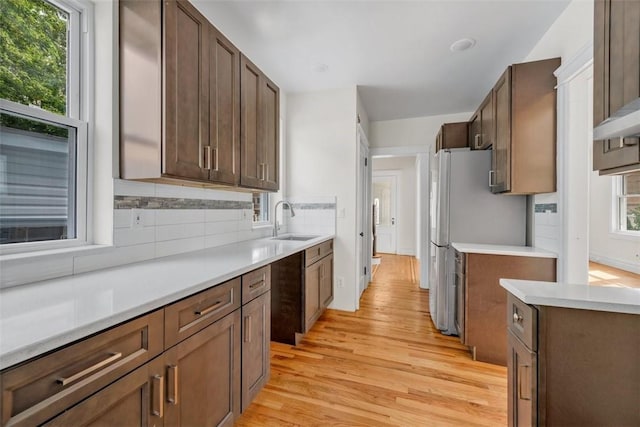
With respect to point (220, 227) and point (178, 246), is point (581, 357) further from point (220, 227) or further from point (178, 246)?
point (220, 227)

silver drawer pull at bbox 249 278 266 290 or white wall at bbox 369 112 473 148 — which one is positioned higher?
white wall at bbox 369 112 473 148

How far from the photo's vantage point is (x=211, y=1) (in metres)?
1.89

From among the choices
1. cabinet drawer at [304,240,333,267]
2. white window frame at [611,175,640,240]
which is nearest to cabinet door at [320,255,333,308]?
cabinet drawer at [304,240,333,267]

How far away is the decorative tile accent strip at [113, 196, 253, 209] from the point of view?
152cm

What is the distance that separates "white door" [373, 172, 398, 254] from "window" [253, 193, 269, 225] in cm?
453

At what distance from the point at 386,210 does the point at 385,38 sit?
5591 millimetres

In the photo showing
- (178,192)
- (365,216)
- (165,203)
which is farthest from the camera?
(365,216)

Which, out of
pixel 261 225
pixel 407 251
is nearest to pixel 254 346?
pixel 261 225

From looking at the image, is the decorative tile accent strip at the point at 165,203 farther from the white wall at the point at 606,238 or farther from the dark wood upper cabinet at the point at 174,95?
the white wall at the point at 606,238

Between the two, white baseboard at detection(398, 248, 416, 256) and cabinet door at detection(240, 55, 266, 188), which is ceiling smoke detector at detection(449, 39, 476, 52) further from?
white baseboard at detection(398, 248, 416, 256)

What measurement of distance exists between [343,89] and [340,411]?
3.09 metres

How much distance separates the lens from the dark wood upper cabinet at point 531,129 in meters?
2.12

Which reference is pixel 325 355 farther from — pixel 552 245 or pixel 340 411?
pixel 552 245

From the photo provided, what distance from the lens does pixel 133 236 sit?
1.56 meters
